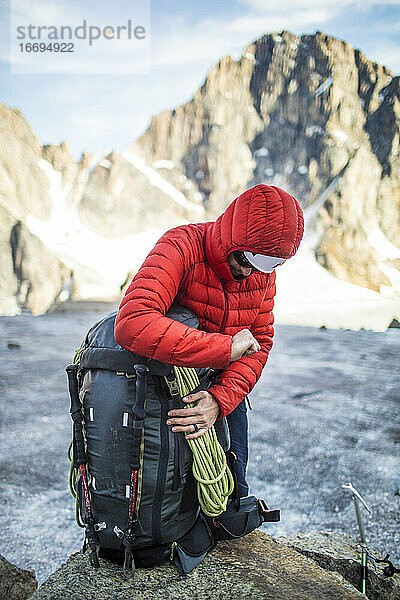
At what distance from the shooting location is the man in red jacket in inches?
51.8

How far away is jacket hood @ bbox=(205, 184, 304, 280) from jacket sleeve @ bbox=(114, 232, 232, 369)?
199 millimetres

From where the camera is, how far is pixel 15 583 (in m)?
1.71

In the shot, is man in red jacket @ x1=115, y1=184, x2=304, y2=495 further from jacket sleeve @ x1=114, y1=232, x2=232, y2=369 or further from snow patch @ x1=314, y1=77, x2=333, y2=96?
snow patch @ x1=314, y1=77, x2=333, y2=96

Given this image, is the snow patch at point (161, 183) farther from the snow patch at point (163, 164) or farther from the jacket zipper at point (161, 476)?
the jacket zipper at point (161, 476)

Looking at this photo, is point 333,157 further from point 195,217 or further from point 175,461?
point 175,461

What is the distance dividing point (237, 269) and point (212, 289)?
11 centimetres

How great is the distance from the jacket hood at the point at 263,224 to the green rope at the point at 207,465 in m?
0.44

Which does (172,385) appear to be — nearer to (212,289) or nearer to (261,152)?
(212,289)

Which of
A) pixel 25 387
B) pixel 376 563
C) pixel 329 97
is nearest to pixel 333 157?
pixel 329 97

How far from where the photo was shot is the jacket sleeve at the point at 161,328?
129 centimetres

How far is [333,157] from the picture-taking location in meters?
20.0

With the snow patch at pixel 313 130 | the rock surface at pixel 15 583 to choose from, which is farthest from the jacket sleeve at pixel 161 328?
the snow patch at pixel 313 130

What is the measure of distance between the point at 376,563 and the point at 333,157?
20068mm

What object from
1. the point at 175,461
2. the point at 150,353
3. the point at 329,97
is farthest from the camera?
the point at 329,97
